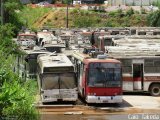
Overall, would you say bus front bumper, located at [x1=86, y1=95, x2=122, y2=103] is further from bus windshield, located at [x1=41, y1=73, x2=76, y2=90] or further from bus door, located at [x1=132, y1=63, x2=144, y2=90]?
bus door, located at [x1=132, y1=63, x2=144, y2=90]

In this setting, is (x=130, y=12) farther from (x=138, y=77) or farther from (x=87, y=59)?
(x=87, y=59)

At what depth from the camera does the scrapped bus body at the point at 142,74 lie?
31.9 meters

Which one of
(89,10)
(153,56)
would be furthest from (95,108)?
(89,10)

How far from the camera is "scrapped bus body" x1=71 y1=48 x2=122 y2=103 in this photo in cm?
2794

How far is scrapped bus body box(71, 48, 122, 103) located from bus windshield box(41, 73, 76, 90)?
89cm

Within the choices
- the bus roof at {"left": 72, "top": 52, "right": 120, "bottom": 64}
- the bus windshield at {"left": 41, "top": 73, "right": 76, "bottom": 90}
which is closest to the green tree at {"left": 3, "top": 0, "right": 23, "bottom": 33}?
the bus roof at {"left": 72, "top": 52, "right": 120, "bottom": 64}

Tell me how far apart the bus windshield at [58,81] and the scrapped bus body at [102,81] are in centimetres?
89

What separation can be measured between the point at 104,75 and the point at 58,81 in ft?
7.09

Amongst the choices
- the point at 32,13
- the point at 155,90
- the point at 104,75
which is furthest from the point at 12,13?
the point at 104,75

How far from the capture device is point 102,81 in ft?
92.0

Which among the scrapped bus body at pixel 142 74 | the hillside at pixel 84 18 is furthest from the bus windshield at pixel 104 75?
the hillside at pixel 84 18

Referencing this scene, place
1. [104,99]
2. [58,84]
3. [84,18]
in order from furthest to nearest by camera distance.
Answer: [84,18], [104,99], [58,84]

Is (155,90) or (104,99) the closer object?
(104,99)

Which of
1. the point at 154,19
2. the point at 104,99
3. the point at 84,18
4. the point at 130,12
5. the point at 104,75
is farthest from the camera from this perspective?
the point at 130,12
